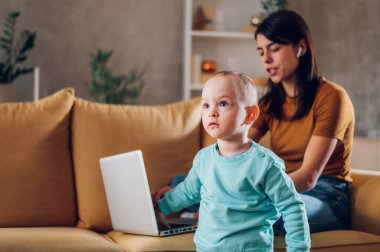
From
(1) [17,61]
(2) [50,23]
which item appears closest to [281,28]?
(1) [17,61]

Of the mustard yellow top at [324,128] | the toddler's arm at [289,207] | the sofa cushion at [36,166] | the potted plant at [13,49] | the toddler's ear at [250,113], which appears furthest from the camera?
the potted plant at [13,49]

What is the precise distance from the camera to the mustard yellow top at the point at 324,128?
92.7 inches

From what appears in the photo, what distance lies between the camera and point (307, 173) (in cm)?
225

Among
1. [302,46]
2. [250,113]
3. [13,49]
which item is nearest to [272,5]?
[13,49]

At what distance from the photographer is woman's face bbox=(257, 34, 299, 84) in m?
2.49

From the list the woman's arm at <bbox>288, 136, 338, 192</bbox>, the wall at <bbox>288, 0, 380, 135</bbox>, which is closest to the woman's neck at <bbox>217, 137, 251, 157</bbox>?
the woman's arm at <bbox>288, 136, 338, 192</bbox>

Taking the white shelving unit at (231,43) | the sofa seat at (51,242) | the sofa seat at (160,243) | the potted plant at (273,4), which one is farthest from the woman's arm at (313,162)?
the white shelving unit at (231,43)

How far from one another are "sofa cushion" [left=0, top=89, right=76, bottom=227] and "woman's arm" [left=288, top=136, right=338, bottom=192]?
34.3 inches

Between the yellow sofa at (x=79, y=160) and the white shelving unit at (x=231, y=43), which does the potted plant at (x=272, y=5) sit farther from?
the yellow sofa at (x=79, y=160)

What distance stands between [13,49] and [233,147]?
10.0ft

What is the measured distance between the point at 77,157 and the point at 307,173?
894mm

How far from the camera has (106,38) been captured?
15.2 feet

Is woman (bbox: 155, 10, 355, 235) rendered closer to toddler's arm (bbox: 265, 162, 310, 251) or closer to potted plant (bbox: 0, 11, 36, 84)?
toddler's arm (bbox: 265, 162, 310, 251)

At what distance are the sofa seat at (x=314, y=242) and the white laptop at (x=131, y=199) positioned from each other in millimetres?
37
